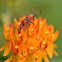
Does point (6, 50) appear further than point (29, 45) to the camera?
Yes

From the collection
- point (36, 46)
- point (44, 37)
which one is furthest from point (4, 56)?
point (44, 37)

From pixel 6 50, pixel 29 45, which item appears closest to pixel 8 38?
pixel 6 50

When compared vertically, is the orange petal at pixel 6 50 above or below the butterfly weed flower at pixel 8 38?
below

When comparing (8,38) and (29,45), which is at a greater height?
(8,38)

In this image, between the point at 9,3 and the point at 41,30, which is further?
the point at 9,3

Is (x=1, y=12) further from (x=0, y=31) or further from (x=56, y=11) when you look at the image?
(x=56, y=11)

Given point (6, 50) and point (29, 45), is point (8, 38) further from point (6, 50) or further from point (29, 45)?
point (29, 45)

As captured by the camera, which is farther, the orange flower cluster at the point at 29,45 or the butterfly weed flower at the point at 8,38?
the butterfly weed flower at the point at 8,38

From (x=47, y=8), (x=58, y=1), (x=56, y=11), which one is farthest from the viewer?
(x=56, y=11)

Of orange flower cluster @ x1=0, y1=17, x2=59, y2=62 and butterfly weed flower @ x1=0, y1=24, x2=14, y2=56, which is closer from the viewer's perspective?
orange flower cluster @ x1=0, y1=17, x2=59, y2=62

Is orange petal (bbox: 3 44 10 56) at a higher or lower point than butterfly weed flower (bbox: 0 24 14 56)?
lower

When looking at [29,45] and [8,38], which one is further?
[8,38]
